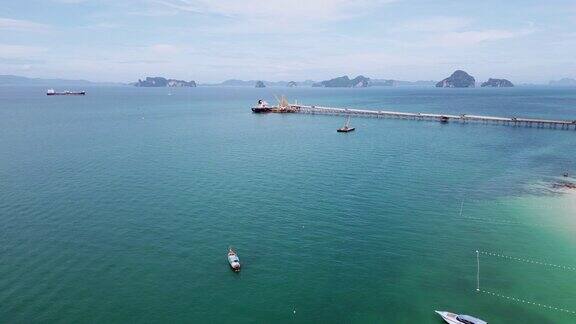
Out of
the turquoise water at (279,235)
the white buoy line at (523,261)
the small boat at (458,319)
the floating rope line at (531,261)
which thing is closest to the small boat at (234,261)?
the turquoise water at (279,235)

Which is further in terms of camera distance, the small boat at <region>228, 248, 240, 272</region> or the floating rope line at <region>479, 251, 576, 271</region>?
the floating rope line at <region>479, 251, 576, 271</region>

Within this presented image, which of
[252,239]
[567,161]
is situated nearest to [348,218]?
[252,239]

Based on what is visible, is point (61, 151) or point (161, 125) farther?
→ point (161, 125)

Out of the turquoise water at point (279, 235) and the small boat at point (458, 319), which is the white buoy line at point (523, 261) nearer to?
the turquoise water at point (279, 235)

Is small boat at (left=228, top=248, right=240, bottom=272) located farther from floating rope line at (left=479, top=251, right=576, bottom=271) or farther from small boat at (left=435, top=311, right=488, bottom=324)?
floating rope line at (left=479, top=251, right=576, bottom=271)

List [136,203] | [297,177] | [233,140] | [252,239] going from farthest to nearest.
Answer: [233,140]
[297,177]
[136,203]
[252,239]

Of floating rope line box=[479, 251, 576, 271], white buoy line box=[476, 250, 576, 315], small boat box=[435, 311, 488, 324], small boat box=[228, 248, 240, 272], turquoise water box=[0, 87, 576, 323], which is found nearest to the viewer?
small boat box=[435, 311, 488, 324]

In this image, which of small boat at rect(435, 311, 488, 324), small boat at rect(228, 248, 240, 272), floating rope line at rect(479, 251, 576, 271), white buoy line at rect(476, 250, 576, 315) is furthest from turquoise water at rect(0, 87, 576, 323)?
small boat at rect(435, 311, 488, 324)

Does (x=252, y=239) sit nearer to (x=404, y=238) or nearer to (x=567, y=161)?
(x=404, y=238)

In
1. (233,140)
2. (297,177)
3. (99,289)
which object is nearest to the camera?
(99,289)
